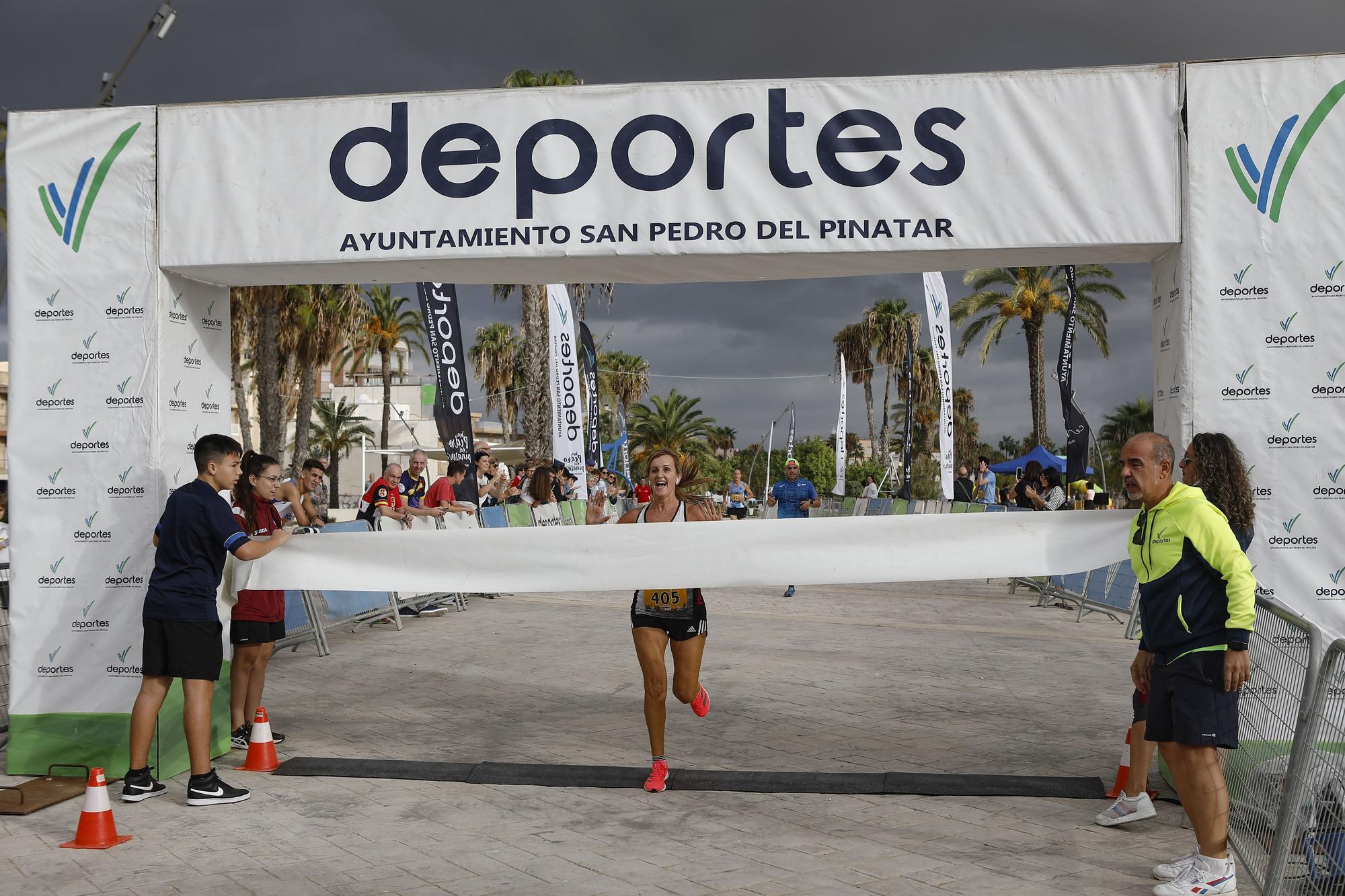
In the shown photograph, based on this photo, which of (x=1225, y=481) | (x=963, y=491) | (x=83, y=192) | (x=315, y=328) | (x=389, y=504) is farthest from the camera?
(x=315, y=328)

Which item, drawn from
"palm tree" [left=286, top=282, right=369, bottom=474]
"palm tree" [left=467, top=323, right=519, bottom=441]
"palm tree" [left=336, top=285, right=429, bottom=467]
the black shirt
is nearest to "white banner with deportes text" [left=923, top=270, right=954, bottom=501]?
the black shirt

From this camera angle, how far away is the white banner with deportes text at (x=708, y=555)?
6121 millimetres

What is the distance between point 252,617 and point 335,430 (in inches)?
2286

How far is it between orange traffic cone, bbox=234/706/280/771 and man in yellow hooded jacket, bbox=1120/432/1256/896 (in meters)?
5.03

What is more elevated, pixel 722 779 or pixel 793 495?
pixel 793 495

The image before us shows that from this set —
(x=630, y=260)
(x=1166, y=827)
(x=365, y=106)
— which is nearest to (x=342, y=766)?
(x=630, y=260)

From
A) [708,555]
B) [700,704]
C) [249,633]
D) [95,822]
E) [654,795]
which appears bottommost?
[654,795]

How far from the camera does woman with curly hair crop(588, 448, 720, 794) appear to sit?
6324mm

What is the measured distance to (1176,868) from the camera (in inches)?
187

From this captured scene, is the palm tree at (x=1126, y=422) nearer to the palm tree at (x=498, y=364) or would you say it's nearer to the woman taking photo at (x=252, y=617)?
the palm tree at (x=498, y=364)

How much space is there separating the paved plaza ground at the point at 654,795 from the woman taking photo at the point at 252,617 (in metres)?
0.41

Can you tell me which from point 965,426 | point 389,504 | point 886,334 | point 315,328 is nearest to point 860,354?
point 886,334

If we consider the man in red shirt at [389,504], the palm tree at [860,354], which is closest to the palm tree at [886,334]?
the palm tree at [860,354]

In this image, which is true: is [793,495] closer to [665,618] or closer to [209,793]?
[665,618]
